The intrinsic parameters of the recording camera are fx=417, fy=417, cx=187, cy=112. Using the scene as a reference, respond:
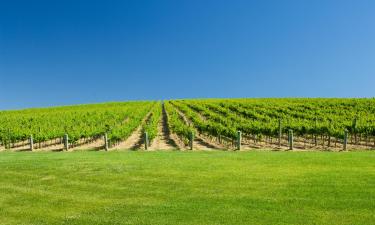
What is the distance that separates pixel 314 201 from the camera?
11.6 meters

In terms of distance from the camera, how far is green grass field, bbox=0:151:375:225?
1062cm

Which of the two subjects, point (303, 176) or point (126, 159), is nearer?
point (303, 176)

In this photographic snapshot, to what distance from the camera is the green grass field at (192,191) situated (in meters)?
10.6

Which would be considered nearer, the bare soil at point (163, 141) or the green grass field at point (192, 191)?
the green grass field at point (192, 191)

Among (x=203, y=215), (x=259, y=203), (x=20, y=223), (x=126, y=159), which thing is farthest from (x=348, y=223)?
(x=126, y=159)

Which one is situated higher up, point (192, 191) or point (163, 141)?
point (192, 191)

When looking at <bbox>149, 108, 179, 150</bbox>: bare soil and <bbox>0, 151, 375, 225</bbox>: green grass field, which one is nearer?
<bbox>0, 151, 375, 225</bbox>: green grass field

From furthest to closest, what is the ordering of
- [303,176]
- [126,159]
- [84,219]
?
1. [126,159]
2. [303,176]
3. [84,219]

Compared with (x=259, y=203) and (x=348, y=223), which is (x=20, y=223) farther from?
(x=348, y=223)

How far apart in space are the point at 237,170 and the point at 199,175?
66.9 inches

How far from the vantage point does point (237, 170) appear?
15961mm

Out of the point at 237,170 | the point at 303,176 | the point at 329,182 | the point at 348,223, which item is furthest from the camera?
the point at 237,170

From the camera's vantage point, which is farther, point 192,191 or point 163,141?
point 163,141

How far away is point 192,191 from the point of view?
12.9 metres
